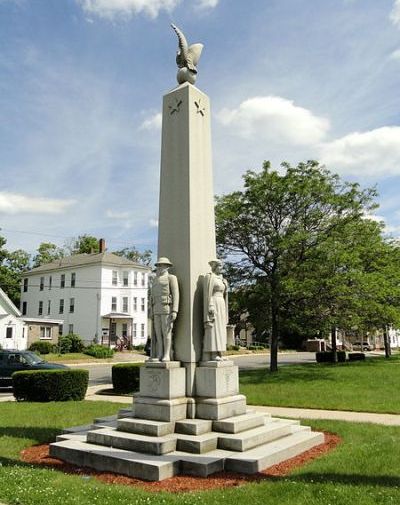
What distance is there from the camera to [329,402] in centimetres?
1405

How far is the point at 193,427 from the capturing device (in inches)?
308

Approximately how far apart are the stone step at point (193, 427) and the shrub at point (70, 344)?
3478cm

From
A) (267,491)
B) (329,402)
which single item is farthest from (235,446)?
(329,402)

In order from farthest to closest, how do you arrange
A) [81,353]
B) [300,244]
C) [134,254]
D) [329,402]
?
1. [134,254]
2. [81,353]
3. [300,244]
4. [329,402]

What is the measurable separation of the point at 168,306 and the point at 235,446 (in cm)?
264

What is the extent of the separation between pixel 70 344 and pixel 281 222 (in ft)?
87.0

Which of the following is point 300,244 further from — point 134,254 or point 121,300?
point 134,254

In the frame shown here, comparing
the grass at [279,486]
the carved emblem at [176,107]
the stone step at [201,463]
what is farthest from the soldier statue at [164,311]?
the carved emblem at [176,107]

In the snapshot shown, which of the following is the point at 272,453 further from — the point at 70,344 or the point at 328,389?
the point at 70,344

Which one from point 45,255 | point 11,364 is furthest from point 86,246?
point 11,364

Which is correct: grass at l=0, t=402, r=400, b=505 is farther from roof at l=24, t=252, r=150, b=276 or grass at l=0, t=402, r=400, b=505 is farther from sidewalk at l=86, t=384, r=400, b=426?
roof at l=24, t=252, r=150, b=276

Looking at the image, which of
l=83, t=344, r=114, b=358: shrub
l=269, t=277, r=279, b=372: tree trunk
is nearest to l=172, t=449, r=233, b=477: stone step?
l=269, t=277, r=279, b=372: tree trunk

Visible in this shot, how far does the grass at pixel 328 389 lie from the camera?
13.8 metres

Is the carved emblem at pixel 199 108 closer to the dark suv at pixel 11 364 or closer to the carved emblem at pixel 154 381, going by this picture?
the carved emblem at pixel 154 381
